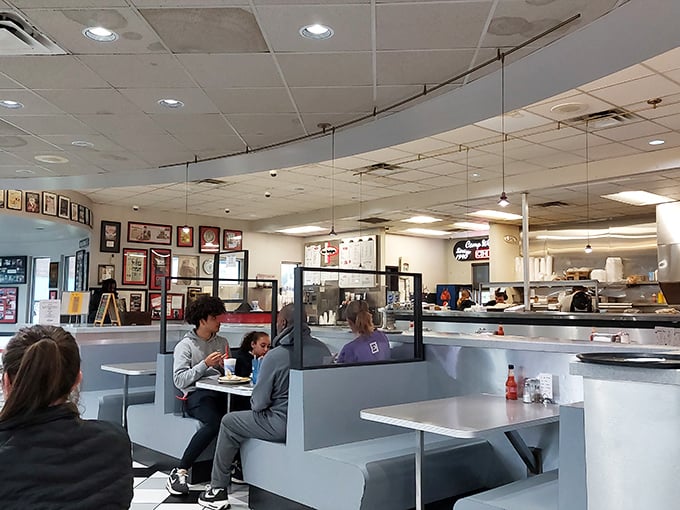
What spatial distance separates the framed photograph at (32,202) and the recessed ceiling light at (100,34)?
7.20 m

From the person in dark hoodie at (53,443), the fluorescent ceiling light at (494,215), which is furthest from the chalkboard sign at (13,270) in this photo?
the person in dark hoodie at (53,443)

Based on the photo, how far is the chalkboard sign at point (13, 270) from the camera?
655 inches

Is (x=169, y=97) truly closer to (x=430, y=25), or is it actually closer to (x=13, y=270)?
(x=430, y=25)

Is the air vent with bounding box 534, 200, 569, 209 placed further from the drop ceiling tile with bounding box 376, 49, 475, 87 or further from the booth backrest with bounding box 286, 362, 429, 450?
the booth backrest with bounding box 286, 362, 429, 450

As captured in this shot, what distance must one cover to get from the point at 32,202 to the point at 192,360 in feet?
24.7

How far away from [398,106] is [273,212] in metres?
7.04

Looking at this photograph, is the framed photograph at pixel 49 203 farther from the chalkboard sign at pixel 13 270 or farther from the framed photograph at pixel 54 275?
the chalkboard sign at pixel 13 270

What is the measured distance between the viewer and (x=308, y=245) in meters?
15.6

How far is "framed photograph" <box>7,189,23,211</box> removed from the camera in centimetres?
1075

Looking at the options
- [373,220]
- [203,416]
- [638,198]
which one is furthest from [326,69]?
[373,220]

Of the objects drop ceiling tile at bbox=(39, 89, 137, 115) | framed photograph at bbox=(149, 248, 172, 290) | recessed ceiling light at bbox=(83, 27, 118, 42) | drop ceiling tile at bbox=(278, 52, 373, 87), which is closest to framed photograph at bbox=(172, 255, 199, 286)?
framed photograph at bbox=(149, 248, 172, 290)

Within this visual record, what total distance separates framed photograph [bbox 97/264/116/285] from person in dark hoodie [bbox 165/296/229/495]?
8053mm

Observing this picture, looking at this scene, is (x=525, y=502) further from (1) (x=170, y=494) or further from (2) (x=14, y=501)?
(1) (x=170, y=494)

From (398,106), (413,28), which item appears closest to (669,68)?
(413,28)
